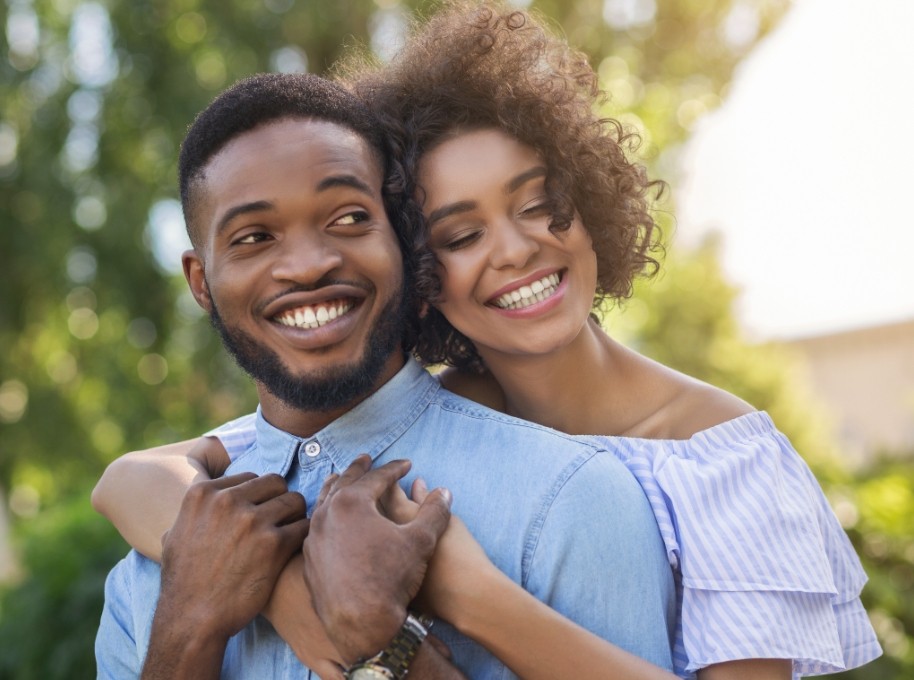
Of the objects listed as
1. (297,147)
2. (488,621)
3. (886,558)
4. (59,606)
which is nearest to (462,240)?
(297,147)

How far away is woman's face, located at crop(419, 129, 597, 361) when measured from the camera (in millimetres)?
2660

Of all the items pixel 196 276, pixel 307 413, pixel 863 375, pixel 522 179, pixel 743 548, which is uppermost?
pixel 196 276

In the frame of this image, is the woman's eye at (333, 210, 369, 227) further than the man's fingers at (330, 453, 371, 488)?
Yes

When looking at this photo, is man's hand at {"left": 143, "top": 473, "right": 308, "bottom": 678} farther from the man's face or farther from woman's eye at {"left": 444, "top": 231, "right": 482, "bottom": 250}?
woman's eye at {"left": 444, "top": 231, "right": 482, "bottom": 250}

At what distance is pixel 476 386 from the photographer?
10.2ft

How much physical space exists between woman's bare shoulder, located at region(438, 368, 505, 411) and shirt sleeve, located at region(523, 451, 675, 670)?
981 millimetres

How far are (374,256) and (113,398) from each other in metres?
10.8

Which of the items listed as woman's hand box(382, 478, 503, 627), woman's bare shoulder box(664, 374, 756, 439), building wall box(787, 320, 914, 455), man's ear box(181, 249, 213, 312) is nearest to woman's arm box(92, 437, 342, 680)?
woman's hand box(382, 478, 503, 627)

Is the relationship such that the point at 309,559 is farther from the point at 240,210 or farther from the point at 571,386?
the point at 571,386

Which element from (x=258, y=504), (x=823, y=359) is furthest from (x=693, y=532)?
(x=823, y=359)

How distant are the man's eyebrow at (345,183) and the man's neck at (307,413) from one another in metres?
0.38

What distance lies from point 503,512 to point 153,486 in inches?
41.5

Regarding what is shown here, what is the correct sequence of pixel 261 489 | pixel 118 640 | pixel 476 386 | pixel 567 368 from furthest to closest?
pixel 476 386 → pixel 567 368 → pixel 118 640 → pixel 261 489

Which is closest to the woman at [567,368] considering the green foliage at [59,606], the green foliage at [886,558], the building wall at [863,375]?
the green foliage at [59,606]
